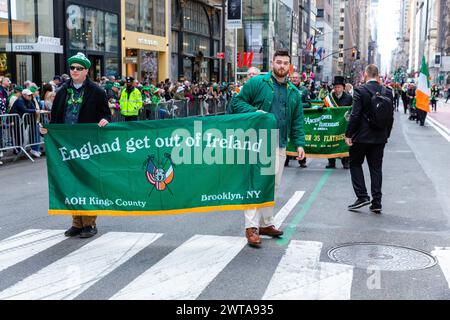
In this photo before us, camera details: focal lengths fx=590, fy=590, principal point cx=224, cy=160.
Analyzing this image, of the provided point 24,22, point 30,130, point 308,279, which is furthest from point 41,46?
point 308,279

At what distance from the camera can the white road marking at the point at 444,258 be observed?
5473mm

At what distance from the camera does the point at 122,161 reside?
6590 mm

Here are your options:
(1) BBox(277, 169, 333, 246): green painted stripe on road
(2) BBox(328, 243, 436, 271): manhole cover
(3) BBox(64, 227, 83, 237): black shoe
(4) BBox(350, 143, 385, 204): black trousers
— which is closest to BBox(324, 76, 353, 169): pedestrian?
(1) BBox(277, 169, 333, 246): green painted stripe on road

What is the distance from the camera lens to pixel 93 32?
27.7 meters

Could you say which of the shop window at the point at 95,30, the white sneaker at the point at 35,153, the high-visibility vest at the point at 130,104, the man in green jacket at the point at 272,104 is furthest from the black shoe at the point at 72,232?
the shop window at the point at 95,30

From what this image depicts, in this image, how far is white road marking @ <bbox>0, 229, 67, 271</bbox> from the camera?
5.95 m

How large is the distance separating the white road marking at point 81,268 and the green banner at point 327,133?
260 inches

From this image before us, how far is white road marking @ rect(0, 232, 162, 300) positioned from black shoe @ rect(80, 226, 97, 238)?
0.13m

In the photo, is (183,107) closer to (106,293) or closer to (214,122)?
(214,122)

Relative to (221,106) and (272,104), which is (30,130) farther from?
(221,106)

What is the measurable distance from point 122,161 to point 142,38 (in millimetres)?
28361

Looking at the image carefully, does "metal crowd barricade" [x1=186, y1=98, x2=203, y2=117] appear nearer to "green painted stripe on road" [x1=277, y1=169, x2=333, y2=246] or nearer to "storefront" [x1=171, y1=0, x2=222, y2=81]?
"storefront" [x1=171, y1=0, x2=222, y2=81]

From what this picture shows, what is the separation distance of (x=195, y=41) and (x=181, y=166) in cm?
3902
